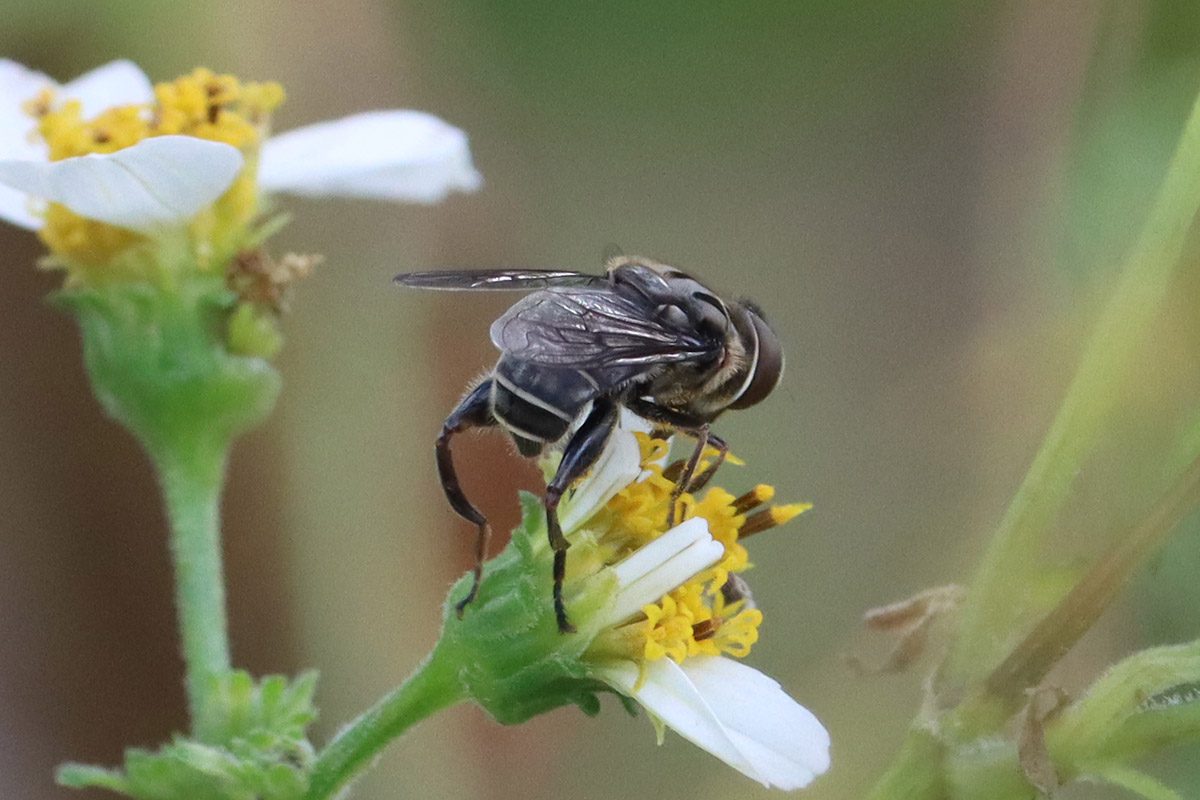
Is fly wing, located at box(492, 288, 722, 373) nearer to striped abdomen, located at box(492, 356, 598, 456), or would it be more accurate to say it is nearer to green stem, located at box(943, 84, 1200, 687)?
striped abdomen, located at box(492, 356, 598, 456)

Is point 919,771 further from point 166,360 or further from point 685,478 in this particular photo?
point 166,360

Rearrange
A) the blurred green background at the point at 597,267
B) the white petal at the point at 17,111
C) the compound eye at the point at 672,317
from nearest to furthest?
1. the compound eye at the point at 672,317
2. the white petal at the point at 17,111
3. the blurred green background at the point at 597,267

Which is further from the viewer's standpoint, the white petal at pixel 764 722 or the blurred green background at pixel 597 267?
the blurred green background at pixel 597 267

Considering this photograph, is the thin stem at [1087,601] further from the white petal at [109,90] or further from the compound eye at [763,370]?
the white petal at [109,90]

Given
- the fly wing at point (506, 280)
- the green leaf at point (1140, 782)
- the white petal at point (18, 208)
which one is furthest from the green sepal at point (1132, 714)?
the white petal at point (18, 208)

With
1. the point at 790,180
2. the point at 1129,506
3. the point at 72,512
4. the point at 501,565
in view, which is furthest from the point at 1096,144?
the point at 72,512

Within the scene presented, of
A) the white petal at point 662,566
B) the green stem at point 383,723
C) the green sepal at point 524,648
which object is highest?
the white petal at point 662,566
